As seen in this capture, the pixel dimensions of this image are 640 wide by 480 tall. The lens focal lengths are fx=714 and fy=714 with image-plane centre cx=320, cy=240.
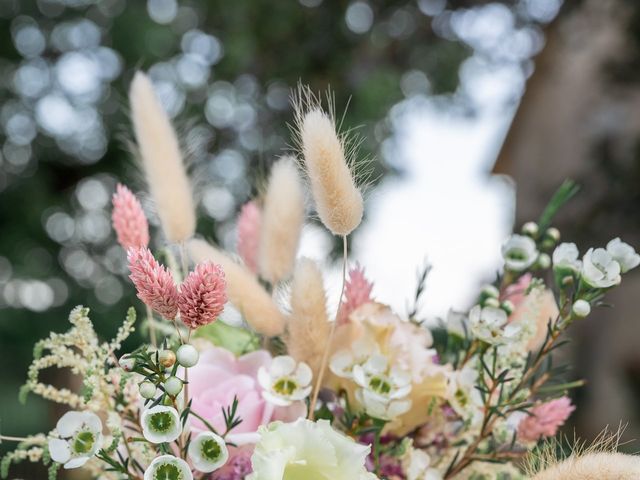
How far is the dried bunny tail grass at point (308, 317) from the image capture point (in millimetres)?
474

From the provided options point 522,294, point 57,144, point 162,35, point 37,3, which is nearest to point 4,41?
point 37,3

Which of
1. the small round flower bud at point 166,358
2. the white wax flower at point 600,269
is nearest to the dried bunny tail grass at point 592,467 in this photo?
the white wax flower at point 600,269

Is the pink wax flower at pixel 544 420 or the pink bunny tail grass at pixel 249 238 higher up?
the pink bunny tail grass at pixel 249 238

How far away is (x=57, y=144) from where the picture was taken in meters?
3.30

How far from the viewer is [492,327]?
48 centimetres

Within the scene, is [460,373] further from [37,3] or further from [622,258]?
[37,3]

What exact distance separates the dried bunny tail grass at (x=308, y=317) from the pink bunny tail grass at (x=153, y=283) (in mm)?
111

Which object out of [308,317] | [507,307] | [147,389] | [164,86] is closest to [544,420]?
[507,307]

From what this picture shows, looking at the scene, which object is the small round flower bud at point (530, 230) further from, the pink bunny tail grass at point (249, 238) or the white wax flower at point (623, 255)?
the pink bunny tail grass at point (249, 238)

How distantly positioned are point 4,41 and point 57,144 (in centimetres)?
49

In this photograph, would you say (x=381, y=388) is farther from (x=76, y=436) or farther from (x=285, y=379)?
(x=76, y=436)

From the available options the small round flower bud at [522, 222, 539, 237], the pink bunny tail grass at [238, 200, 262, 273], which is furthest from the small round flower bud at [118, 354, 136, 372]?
the small round flower bud at [522, 222, 539, 237]

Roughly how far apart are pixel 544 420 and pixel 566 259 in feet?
0.39

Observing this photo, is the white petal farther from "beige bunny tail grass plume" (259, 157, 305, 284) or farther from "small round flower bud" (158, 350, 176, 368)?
"beige bunny tail grass plume" (259, 157, 305, 284)
